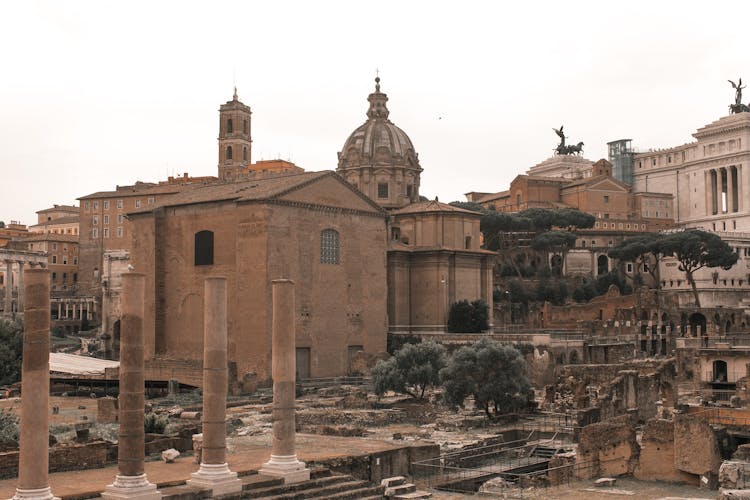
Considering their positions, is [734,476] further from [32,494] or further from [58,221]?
[58,221]

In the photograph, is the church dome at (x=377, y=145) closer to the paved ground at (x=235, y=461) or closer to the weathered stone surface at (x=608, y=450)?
the paved ground at (x=235, y=461)

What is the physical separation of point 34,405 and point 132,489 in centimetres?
220

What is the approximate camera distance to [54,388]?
39.5 m

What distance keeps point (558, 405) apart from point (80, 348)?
37982 millimetres

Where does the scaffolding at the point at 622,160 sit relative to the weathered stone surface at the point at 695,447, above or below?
above

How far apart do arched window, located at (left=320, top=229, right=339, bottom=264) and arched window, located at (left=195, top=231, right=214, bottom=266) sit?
4642 mm

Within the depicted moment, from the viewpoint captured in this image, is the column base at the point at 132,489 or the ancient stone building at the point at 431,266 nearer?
the column base at the point at 132,489

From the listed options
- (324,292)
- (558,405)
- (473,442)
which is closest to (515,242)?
(324,292)

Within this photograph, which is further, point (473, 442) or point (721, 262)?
point (721, 262)

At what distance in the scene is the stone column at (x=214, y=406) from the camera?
55.7ft

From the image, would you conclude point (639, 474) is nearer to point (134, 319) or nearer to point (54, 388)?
point (134, 319)

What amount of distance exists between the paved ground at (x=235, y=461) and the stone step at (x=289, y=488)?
115 cm

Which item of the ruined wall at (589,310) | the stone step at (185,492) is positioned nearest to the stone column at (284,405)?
the stone step at (185,492)

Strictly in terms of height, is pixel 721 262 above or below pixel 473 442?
above
